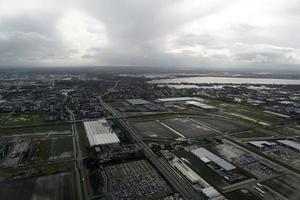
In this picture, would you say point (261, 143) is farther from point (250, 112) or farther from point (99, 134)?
point (99, 134)

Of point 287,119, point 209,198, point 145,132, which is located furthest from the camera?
point 287,119

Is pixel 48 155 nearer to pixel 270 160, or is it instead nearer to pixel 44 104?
pixel 270 160

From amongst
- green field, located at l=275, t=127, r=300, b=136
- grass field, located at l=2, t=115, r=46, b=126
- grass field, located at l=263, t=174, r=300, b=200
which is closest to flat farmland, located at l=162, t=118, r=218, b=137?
green field, located at l=275, t=127, r=300, b=136

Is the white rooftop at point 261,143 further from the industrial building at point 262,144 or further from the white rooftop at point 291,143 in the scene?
the white rooftop at point 291,143

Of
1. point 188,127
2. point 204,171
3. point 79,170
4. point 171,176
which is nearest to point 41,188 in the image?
point 79,170

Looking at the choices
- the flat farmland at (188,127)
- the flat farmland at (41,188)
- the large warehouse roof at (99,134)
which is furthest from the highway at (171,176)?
the flat farmland at (41,188)

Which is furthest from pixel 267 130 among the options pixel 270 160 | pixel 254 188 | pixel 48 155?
pixel 48 155

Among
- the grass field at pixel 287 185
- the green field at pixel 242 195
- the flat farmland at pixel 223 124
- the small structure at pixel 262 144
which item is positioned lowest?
the green field at pixel 242 195
